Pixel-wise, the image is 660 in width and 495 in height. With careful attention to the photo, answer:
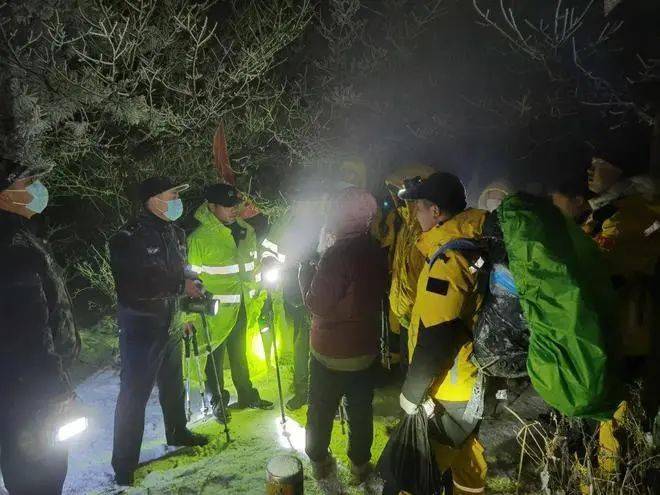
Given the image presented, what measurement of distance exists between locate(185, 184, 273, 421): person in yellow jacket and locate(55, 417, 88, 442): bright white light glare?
1.65m

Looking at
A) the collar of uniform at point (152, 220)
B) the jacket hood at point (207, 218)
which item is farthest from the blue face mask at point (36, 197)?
the jacket hood at point (207, 218)

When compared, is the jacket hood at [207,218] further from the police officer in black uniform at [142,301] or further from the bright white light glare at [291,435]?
the bright white light glare at [291,435]

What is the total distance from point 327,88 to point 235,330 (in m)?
7.07

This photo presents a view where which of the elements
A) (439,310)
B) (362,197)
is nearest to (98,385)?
(362,197)

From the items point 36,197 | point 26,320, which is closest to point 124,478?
point 26,320

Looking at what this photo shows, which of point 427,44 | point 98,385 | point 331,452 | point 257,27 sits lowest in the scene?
point 331,452

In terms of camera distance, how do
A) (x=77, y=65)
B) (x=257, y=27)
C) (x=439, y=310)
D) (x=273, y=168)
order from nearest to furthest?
(x=439, y=310)
(x=77, y=65)
(x=257, y=27)
(x=273, y=168)

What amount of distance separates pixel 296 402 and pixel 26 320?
318 cm

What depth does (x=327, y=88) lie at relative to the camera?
10.2 metres

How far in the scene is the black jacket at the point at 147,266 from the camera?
3.68 meters

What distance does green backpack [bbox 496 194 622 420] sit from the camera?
6.55 ft

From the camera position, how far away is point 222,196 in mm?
4617

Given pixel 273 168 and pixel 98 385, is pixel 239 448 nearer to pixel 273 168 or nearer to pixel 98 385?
pixel 98 385

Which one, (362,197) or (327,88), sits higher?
(327,88)
